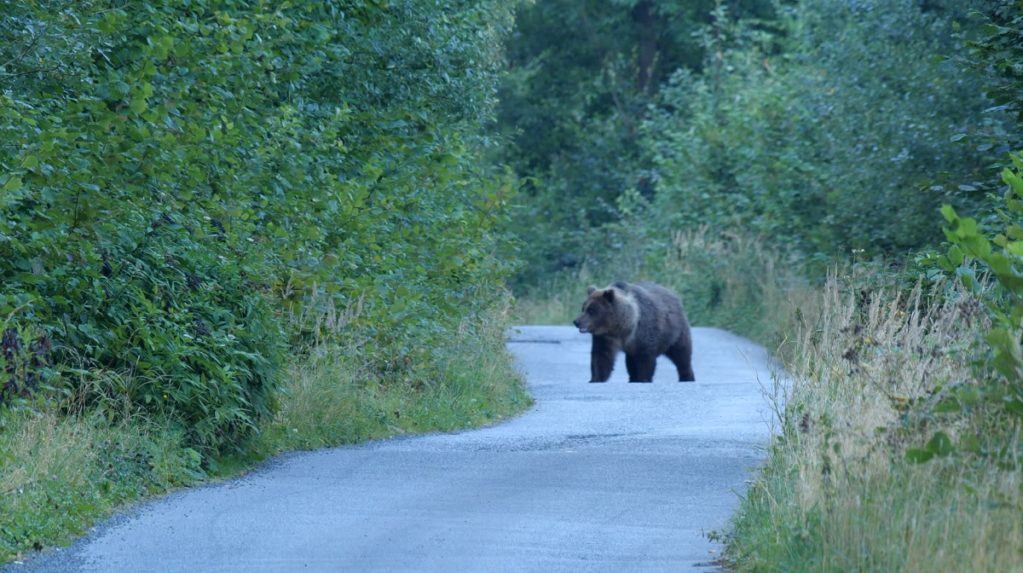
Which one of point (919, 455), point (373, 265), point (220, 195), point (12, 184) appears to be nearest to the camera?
point (919, 455)

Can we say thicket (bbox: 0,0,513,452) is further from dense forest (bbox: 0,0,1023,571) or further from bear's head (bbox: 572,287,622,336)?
bear's head (bbox: 572,287,622,336)

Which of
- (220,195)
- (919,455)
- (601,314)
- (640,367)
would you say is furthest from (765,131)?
(919,455)

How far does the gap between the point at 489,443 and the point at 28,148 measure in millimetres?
4522

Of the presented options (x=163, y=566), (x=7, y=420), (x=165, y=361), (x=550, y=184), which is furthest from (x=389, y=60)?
(x=550, y=184)

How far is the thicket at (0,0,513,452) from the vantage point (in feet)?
35.6

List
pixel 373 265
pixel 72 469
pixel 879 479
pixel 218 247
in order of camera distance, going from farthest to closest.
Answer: pixel 373 265 < pixel 218 247 < pixel 72 469 < pixel 879 479

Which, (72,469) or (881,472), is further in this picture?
(72,469)

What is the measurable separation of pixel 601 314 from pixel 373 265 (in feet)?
21.0

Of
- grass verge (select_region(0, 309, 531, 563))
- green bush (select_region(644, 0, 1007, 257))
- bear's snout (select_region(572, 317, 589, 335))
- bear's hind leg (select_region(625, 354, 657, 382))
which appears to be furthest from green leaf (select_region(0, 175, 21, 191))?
bear's hind leg (select_region(625, 354, 657, 382))

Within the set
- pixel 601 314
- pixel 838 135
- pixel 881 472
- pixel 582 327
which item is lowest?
pixel 881 472

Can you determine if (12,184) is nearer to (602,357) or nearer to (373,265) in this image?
(373,265)

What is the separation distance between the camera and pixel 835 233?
2323 centimetres

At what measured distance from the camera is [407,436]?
45.8 ft

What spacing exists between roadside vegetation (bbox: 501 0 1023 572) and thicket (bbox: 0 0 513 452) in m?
3.83
